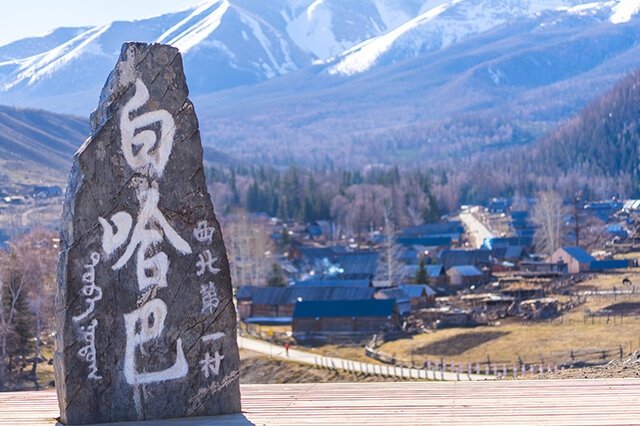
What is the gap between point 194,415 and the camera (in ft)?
32.7

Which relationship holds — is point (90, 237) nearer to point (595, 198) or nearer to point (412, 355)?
point (412, 355)

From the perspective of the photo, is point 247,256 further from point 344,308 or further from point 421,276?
point 344,308

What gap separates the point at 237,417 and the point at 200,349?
32.1 inches

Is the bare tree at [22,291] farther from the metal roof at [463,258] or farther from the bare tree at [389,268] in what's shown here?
the metal roof at [463,258]

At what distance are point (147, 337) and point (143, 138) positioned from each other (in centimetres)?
210

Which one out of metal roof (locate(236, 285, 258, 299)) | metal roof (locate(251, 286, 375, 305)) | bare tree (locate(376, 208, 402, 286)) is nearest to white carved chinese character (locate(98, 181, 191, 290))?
metal roof (locate(251, 286, 375, 305))

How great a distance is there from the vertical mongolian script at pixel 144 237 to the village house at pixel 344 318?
41.8m

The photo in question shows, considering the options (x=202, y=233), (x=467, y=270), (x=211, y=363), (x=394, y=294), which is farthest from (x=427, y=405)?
(x=467, y=270)

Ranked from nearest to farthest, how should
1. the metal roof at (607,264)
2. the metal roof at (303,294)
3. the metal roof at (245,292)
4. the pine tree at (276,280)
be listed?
the metal roof at (303,294) → the metal roof at (245,292) → the pine tree at (276,280) → the metal roof at (607,264)

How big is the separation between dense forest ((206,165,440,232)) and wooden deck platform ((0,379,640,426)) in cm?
9435

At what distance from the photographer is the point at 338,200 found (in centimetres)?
12356

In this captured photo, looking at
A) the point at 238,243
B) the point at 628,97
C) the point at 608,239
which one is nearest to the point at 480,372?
the point at 238,243

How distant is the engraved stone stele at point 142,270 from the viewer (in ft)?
32.0

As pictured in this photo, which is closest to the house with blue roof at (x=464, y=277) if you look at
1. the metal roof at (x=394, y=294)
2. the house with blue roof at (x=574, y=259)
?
the house with blue roof at (x=574, y=259)
